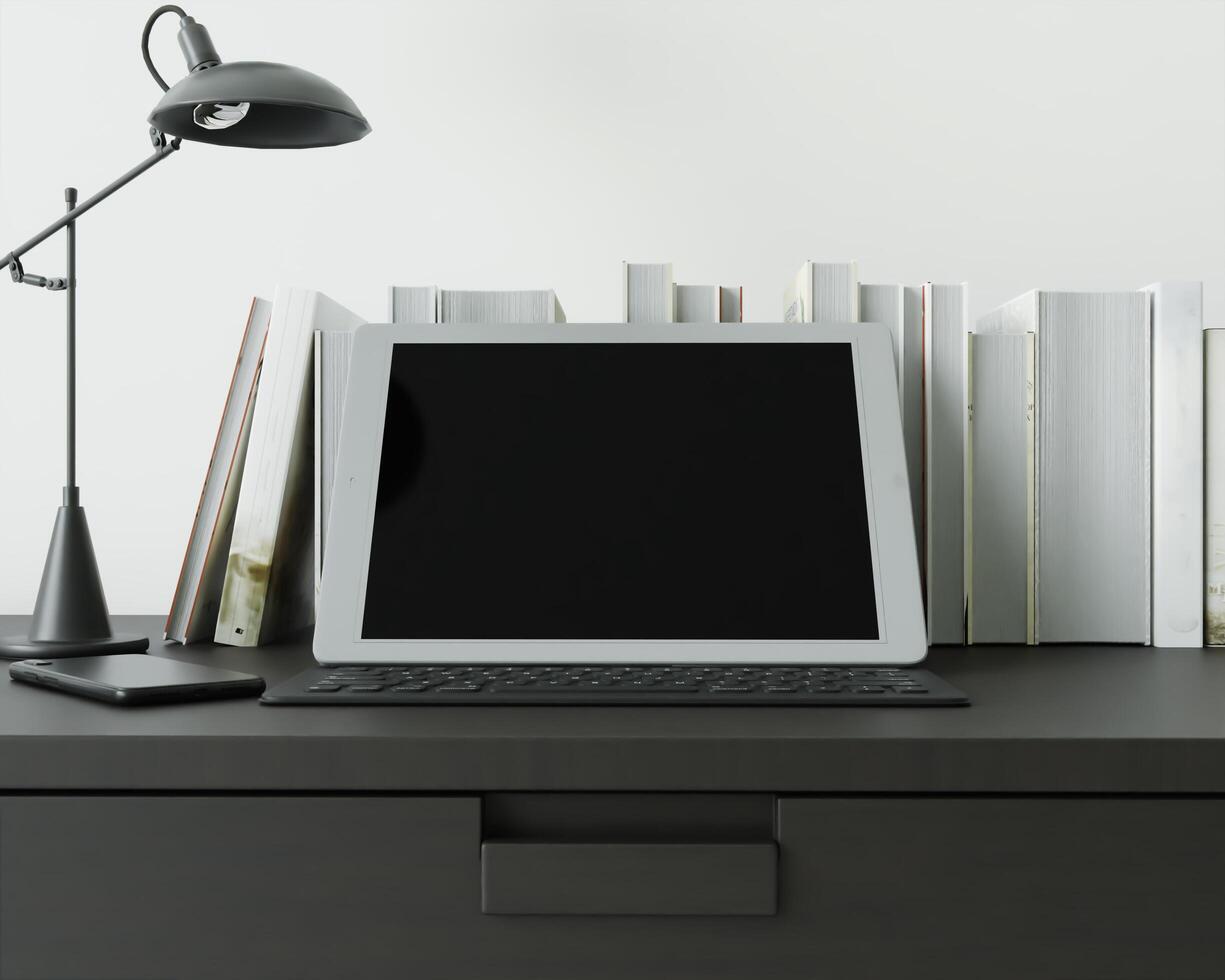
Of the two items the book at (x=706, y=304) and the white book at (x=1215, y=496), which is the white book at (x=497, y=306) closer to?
the book at (x=706, y=304)

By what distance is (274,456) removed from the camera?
86 centimetres

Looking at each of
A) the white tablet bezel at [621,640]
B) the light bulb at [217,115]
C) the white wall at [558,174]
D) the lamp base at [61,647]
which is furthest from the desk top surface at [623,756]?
the white wall at [558,174]

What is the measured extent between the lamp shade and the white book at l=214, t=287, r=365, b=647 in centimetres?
15

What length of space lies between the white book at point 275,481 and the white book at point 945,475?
1.86 ft

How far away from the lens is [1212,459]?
85 cm

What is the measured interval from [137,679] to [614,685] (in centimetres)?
32

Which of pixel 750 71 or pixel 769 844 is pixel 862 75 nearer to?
pixel 750 71

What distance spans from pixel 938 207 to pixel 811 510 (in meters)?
0.55

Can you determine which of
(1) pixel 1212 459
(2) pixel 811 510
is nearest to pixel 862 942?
(2) pixel 811 510

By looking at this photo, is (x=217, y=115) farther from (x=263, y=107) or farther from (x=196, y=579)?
(x=196, y=579)

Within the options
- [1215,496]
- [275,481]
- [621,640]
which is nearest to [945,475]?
[1215,496]

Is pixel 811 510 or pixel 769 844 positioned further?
pixel 811 510

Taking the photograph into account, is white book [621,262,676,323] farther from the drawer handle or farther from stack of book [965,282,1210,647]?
the drawer handle

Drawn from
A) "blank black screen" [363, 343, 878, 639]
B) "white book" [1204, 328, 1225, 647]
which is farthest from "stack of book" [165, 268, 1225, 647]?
"blank black screen" [363, 343, 878, 639]
